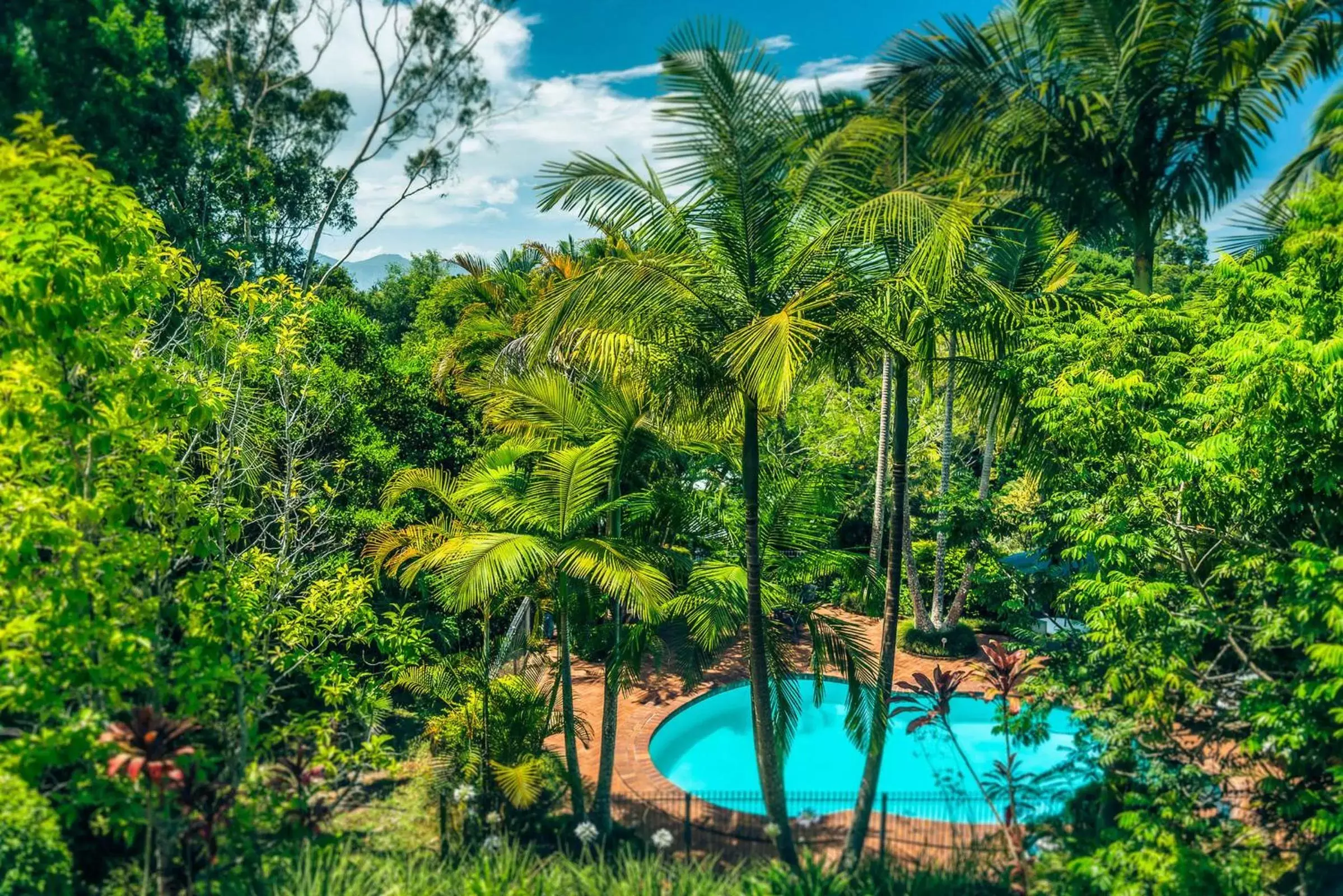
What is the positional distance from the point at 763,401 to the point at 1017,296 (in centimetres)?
415

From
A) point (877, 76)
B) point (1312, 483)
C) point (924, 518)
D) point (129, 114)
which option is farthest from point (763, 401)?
point (129, 114)

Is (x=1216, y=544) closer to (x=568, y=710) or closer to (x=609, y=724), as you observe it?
(x=609, y=724)

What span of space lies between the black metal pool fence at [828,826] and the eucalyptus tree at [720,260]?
912 mm

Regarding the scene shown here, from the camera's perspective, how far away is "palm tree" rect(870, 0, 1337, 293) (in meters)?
8.95

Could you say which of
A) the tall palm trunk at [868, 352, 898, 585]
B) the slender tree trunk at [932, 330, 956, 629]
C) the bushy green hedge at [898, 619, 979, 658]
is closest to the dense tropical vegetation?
the slender tree trunk at [932, 330, 956, 629]

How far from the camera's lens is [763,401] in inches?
242

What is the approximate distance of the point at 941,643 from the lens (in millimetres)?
15656

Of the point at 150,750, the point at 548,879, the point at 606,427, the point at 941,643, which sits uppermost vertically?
the point at 606,427

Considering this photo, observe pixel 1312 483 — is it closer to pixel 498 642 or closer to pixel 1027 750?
pixel 1027 750

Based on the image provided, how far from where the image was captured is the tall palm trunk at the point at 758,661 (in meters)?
7.45

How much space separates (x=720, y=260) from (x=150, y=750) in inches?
232

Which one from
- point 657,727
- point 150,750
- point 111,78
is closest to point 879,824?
point 657,727

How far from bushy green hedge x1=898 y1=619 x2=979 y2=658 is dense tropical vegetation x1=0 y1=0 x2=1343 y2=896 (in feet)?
15.0

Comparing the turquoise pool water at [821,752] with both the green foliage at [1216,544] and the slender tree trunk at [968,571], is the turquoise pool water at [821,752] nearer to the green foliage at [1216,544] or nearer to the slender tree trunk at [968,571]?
the slender tree trunk at [968,571]
